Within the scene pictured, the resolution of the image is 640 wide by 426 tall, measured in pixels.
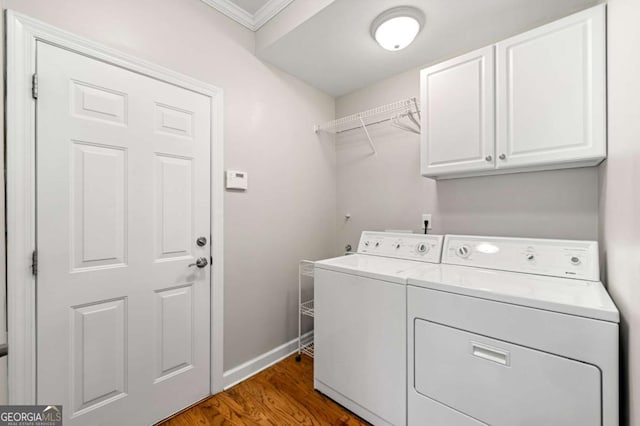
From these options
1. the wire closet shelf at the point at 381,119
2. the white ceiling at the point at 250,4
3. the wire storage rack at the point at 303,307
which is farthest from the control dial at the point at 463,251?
the white ceiling at the point at 250,4

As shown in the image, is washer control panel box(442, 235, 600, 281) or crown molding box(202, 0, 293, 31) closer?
washer control panel box(442, 235, 600, 281)

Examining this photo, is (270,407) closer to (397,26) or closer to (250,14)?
(397,26)

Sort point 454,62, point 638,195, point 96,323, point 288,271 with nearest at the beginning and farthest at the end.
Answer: point 638,195
point 96,323
point 454,62
point 288,271

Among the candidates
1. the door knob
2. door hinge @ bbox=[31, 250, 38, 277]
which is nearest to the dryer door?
the door knob

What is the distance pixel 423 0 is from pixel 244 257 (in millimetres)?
1939

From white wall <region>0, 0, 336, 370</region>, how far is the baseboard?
0.04 metres

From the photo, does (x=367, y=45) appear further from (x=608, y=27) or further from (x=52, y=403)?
(x=52, y=403)

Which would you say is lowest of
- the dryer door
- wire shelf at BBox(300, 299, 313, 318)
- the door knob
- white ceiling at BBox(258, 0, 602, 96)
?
wire shelf at BBox(300, 299, 313, 318)

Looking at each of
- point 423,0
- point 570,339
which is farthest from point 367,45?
point 570,339

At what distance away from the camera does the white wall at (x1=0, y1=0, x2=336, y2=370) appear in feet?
4.86

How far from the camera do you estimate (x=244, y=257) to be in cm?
199

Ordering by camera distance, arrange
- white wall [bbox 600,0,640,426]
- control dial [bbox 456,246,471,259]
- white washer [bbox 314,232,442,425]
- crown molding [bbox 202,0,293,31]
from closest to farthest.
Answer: white wall [bbox 600,0,640,426] → white washer [bbox 314,232,442,425] → control dial [bbox 456,246,471,259] → crown molding [bbox 202,0,293,31]

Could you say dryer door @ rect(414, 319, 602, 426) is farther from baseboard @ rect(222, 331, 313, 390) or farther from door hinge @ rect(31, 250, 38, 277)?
door hinge @ rect(31, 250, 38, 277)

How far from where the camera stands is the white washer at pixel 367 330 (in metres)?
1.42
